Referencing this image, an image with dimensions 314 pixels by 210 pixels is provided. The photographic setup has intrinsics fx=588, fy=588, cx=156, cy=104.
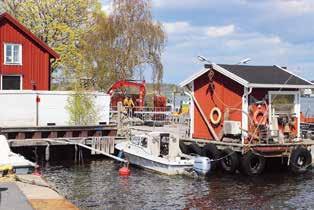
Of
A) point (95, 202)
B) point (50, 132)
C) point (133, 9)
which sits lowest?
point (95, 202)

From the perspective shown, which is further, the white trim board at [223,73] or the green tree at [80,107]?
the green tree at [80,107]

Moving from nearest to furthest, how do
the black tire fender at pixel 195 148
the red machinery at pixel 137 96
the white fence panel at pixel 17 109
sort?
the black tire fender at pixel 195 148
the white fence panel at pixel 17 109
the red machinery at pixel 137 96

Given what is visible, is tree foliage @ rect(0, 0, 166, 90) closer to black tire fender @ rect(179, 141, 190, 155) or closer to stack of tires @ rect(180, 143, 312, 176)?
black tire fender @ rect(179, 141, 190, 155)

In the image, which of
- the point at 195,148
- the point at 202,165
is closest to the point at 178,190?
the point at 202,165

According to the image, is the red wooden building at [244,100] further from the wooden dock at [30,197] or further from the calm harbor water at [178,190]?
the wooden dock at [30,197]

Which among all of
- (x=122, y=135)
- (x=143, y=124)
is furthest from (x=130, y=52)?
(x=122, y=135)

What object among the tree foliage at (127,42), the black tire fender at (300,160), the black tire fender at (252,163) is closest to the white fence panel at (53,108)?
the black tire fender at (252,163)

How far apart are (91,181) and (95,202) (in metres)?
4.48

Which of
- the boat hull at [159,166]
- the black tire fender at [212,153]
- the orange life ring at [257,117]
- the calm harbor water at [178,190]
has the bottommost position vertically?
the calm harbor water at [178,190]

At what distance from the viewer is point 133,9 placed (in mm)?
51719

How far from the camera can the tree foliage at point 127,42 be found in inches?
2023

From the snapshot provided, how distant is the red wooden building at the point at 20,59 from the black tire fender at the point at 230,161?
17872mm

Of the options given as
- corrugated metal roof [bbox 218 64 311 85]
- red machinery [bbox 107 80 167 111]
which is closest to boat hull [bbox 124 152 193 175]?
corrugated metal roof [bbox 218 64 311 85]

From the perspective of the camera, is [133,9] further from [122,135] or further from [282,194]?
[282,194]
